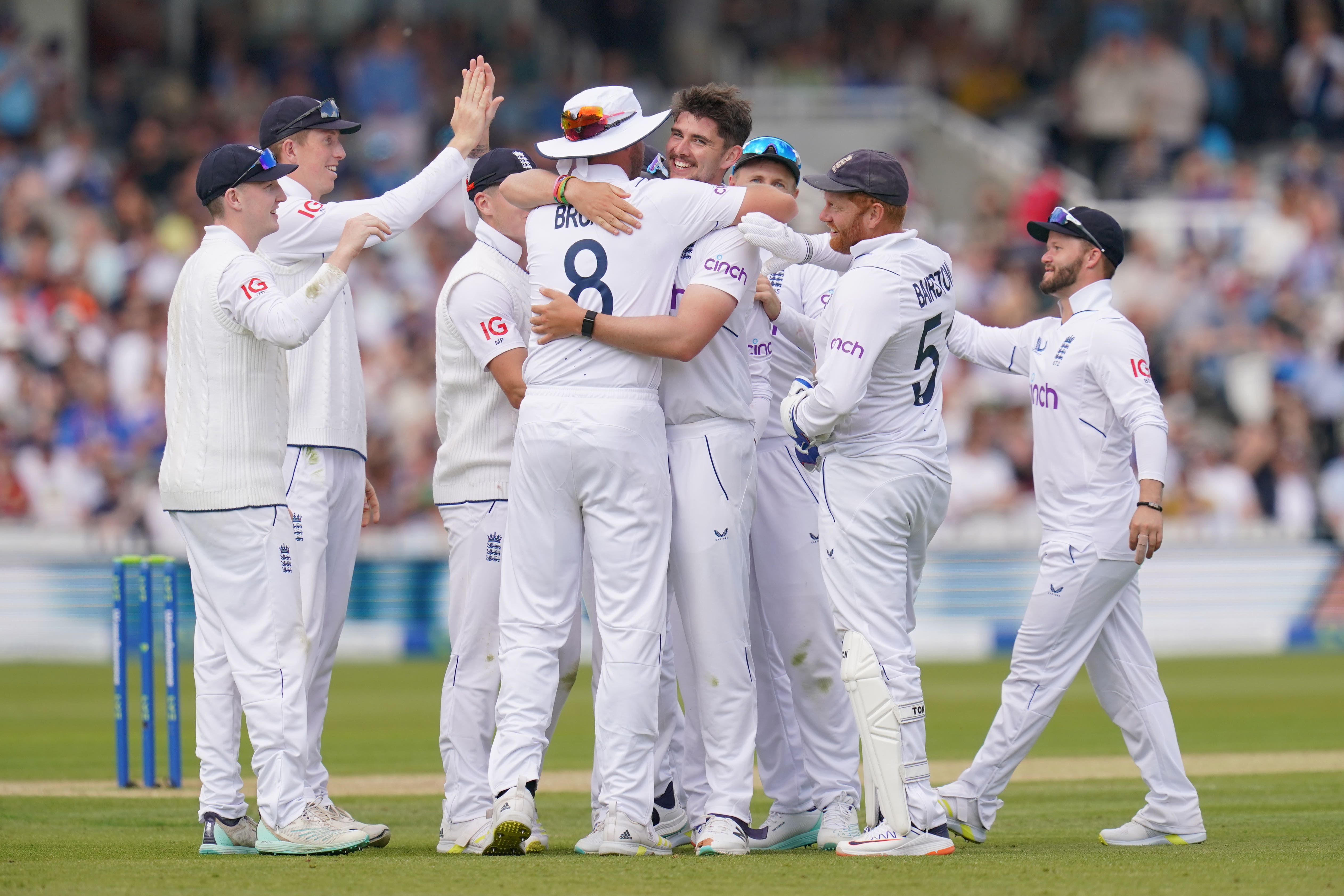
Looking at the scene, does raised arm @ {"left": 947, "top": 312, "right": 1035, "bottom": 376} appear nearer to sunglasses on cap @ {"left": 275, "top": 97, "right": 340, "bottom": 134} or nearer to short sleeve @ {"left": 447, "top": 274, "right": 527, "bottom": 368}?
short sleeve @ {"left": 447, "top": 274, "right": 527, "bottom": 368}

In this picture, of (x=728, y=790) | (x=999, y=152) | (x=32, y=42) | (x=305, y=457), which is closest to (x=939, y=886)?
(x=728, y=790)

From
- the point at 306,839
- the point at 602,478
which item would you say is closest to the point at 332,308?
the point at 602,478

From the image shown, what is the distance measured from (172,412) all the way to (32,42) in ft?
61.5

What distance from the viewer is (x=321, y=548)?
7.21 m

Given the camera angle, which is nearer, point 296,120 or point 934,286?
point 934,286

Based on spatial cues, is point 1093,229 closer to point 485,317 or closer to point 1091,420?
point 1091,420

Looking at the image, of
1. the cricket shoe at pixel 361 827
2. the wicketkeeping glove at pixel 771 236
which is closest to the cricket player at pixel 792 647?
the wicketkeeping glove at pixel 771 236

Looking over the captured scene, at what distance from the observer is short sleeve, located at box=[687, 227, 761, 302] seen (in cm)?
664

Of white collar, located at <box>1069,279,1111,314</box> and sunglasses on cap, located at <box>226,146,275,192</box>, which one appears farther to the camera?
white collar, located at <box>1069,279,1111,314</box>

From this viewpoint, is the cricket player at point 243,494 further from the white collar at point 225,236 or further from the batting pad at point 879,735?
the batting pad at point 879,735

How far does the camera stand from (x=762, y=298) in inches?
286

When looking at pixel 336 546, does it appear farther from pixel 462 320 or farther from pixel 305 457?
pixel 462 320

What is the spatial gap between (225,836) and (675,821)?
1.82 m

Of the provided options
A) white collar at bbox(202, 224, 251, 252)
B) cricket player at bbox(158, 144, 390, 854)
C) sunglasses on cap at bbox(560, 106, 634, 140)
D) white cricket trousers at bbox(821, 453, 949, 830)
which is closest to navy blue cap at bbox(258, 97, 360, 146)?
cricket player at bbox(158, 144, 390, 854)
